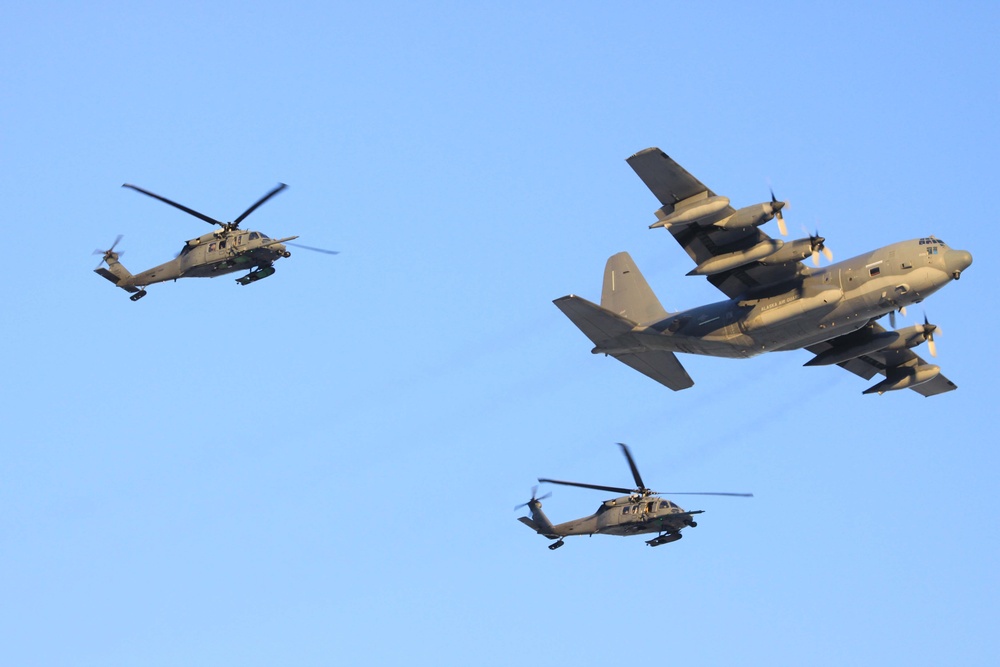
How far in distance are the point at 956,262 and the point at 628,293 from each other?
12.3 meters

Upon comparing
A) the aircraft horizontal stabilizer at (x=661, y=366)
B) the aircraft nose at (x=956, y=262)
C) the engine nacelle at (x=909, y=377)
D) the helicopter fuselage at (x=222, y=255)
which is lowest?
the engine nacelle at (x=909, y=377)

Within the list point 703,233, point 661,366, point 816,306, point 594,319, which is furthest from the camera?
point 661,366

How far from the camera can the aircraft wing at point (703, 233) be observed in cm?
4906

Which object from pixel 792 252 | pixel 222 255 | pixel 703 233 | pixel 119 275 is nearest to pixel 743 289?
pixel 792 252

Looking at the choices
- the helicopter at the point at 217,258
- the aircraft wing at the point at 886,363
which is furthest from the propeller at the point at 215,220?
the aircraft wing at the point at 886,363

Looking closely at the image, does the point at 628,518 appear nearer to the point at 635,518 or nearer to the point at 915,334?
the point at 635,518

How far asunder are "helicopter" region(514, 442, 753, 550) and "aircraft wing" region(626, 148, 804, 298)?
737cm

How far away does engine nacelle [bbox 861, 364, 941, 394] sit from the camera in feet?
194

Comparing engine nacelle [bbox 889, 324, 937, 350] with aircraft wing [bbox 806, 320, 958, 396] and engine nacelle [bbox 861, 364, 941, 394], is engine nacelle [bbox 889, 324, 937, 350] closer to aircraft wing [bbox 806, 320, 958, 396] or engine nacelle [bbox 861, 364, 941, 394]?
aircraft wing [bbox 806, 320, 958, 396]

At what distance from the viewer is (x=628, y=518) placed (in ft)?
169

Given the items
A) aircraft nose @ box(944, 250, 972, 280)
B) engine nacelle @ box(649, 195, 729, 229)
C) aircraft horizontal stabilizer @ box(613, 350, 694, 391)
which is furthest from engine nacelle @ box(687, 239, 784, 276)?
aircraft nose @ box(944, 250, 972, 280)

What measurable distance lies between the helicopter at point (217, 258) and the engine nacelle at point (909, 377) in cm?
2534

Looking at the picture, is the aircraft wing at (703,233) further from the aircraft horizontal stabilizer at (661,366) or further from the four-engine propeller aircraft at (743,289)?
the aircraft horizontal stabilizer at (661,366)

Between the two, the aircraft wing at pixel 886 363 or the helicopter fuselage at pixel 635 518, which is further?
the aircraft wing at pixel 886 363
